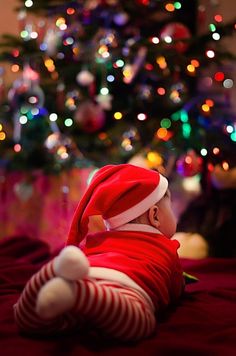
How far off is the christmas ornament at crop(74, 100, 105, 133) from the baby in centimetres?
113

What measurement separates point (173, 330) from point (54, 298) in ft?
0.99

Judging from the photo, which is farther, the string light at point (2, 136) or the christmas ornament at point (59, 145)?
the string light at point (2, 136)

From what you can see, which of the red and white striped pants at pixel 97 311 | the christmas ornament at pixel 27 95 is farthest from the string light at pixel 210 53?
the red and white striped pants at pixel 97 311

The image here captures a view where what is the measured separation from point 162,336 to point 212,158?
130 cm

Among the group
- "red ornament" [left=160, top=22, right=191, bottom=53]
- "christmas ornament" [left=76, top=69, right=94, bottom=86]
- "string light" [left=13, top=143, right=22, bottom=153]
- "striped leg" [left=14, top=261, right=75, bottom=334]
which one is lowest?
"string light" [left=13, top=143, right=22, bottom=153]

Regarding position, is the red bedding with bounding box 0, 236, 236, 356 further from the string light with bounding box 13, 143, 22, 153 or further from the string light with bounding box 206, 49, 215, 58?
the string light with bounding box 206, 49, 215, 58

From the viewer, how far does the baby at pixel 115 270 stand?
741mm

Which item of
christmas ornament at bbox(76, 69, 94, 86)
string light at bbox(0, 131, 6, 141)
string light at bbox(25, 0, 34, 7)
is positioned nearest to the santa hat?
christmas ornament at bbox(76, 69, 94, 86)

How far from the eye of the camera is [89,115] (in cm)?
218

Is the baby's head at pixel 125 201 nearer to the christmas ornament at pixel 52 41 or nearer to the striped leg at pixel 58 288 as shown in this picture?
the striped leg at pixel 58 288

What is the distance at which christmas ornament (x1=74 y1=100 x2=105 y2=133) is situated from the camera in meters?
2.18

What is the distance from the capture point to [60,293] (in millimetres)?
718

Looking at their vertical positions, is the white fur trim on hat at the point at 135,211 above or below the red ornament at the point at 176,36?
below

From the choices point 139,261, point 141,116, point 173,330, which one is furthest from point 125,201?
point 141,116
